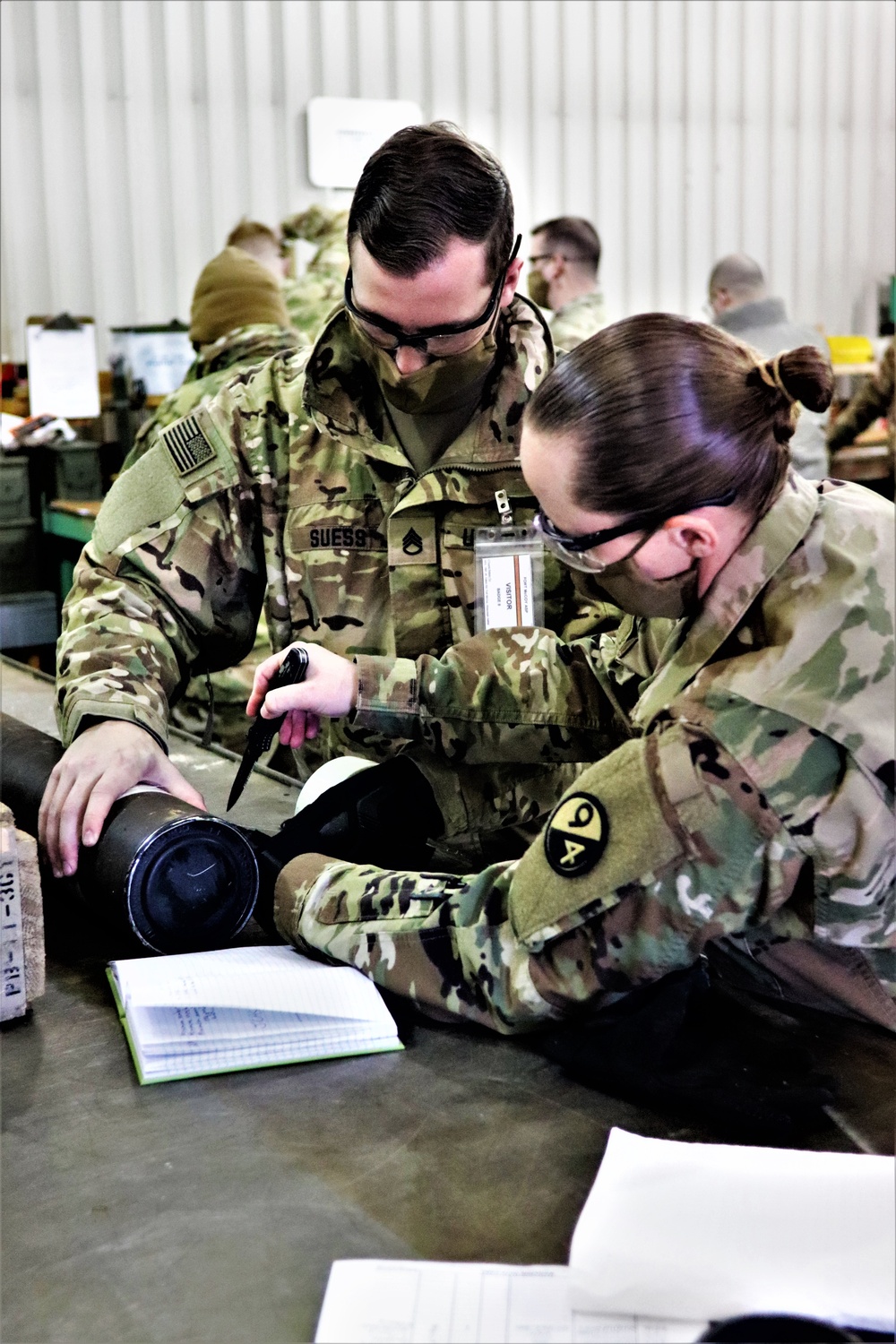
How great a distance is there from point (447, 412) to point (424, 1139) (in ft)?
3.29

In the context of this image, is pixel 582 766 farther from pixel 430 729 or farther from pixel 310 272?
pixel 310 272

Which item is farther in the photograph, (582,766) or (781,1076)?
(582,766)

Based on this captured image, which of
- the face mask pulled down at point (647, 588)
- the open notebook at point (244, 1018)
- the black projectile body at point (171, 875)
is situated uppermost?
the face mask pulled down at point (647, 588)

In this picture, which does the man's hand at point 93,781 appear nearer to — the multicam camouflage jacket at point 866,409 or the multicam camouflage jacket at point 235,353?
the multicam camouflage jacket at point 235,353

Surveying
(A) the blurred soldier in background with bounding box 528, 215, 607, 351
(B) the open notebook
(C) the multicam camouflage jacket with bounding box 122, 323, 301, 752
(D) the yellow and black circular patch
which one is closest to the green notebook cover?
(B) the open notebook

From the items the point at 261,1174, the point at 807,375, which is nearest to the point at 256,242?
the point at 807,375

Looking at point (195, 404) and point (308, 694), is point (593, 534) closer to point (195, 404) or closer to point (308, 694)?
point (308, 694)

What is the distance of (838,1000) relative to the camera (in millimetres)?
1320

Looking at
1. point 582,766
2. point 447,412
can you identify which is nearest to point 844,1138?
point 582,766

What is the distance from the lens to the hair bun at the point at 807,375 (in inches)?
47.7

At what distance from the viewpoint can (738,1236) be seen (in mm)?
942

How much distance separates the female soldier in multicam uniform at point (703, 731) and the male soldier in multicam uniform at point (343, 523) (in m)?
0.47

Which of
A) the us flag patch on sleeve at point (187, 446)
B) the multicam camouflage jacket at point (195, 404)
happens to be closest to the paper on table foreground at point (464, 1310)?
the us flag patch on sleeve at point (187, 446)

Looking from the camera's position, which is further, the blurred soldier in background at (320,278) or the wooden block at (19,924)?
the blurred soldier in background at (320,278)
